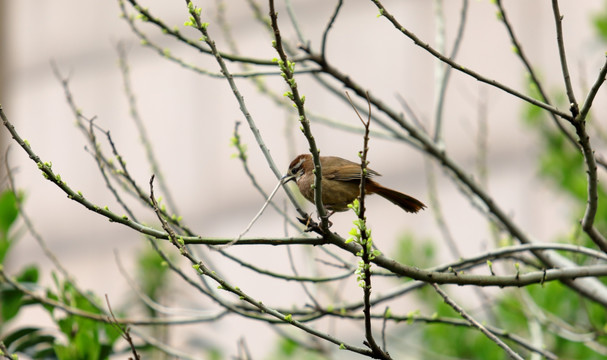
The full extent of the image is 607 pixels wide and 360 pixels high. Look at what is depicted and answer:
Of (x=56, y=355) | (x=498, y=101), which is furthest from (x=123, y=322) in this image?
(x=498, y=101)

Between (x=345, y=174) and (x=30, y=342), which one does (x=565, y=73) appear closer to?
(x=345, y=174)

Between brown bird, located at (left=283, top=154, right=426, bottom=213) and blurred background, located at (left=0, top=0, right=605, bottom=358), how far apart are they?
8.29 feet

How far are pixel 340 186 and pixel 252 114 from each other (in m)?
6.60

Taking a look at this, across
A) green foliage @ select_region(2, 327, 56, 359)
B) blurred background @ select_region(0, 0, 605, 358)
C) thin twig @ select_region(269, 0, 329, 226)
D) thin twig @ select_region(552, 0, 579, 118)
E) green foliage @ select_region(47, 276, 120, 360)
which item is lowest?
green foliage @ select_region(2, 327, 56, 359)

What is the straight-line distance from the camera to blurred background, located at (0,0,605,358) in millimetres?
7938

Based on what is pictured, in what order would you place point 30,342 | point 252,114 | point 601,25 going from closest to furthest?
1. point 30,342
2. point 601,25
3. point 252,114

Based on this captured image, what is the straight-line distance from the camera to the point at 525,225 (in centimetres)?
778

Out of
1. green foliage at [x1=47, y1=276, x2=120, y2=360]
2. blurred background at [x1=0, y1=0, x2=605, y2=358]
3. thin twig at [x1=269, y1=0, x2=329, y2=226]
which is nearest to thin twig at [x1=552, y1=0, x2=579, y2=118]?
thin twig at [x1=269, y1=0, x2=329, y2=226]

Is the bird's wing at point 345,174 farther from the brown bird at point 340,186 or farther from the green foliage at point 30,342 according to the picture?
the green foliage at point 30,342

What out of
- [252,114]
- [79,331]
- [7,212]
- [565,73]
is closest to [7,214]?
[7,212]

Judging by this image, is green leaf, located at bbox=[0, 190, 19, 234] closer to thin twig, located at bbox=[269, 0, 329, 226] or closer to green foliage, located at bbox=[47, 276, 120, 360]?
green foliage, located at bbox=[47, 276, 120, 360]

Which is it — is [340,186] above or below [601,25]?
below

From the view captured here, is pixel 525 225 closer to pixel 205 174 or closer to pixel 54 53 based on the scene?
pixel 205 174

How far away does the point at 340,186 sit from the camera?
10.7 feet
